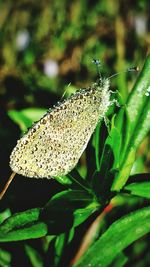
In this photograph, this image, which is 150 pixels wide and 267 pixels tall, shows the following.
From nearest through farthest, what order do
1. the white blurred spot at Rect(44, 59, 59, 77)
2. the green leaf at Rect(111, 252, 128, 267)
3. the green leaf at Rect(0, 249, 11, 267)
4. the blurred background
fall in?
the green leaf at Rect(111, 252, 128, 267), the green leaf at Rect(0, 249, 11, 267), the blurred background, the white blurred spot at Rect(44, 59, 59, 77)

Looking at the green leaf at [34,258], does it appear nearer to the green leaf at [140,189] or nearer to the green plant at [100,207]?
the green plant at [100,207]

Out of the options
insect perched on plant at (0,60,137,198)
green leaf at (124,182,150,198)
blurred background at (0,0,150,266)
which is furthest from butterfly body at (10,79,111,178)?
blurred background at (0,0,150,266)

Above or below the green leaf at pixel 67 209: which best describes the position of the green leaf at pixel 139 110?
above

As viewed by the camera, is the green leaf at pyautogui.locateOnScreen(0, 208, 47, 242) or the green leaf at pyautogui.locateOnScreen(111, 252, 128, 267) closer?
the green leaf at pyautogui.locateOnScreen(0, 208, 47, 242)

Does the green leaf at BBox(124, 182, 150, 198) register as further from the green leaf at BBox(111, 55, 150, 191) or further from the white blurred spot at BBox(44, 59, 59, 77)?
the white blurred spot at BBox(44, 59, 59, 77)

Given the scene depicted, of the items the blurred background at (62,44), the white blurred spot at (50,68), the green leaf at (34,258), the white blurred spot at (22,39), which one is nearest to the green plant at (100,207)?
the green leaf at (34,258)

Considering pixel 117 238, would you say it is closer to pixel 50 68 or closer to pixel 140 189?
pixel 140 189

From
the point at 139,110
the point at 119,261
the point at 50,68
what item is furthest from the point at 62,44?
the point at 119,261
